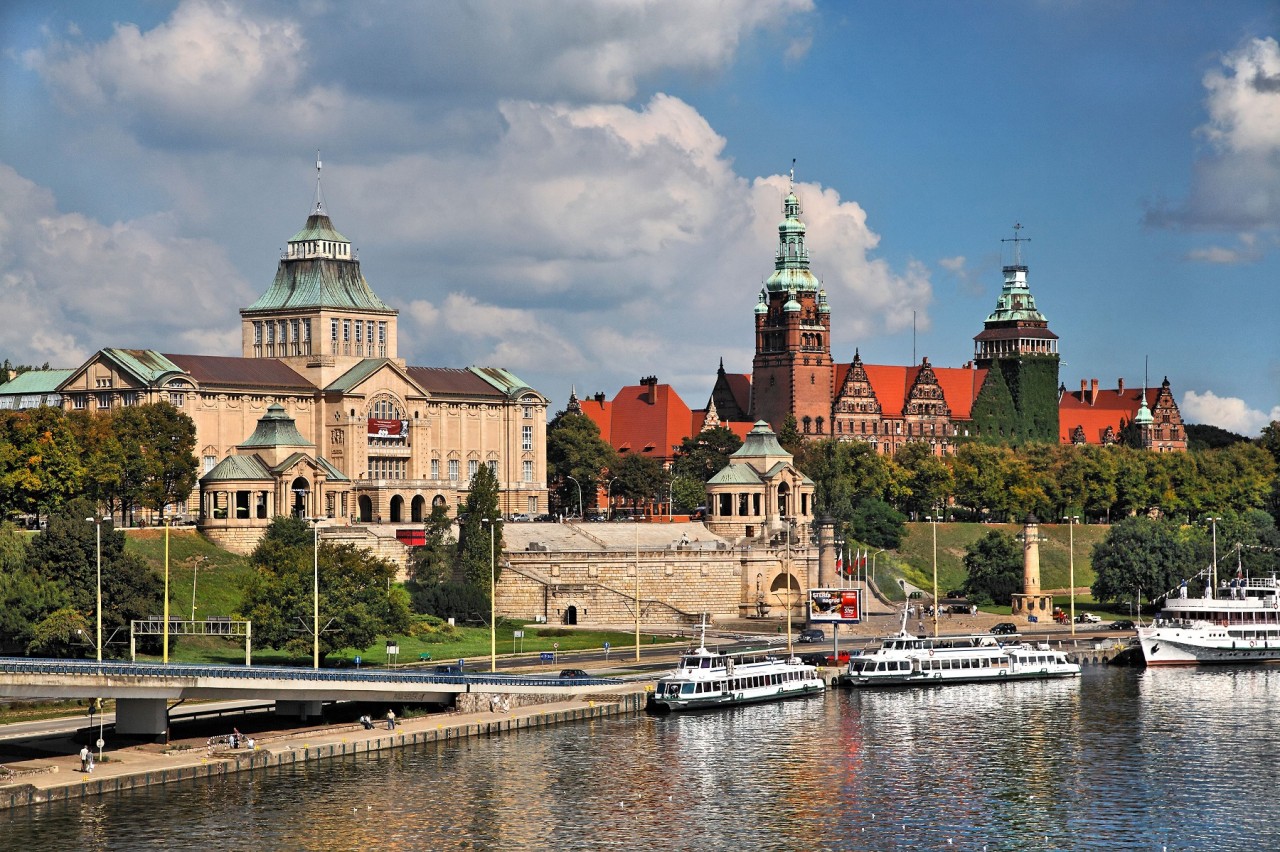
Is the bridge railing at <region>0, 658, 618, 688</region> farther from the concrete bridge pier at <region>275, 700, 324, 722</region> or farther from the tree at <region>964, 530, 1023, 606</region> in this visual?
the tree at <region>964, 530, 1023, 606</region>

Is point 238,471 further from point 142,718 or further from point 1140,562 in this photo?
point 1140,562

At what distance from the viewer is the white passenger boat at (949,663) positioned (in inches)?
5517

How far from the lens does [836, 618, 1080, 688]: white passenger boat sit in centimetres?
14012

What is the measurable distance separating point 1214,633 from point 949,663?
2430 cm

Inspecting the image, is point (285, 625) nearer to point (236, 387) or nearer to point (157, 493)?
point (157, 493)

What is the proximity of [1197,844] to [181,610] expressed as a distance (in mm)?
80970

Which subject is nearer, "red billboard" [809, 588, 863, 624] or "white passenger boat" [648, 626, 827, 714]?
"white passenger boat" [648, 626, 827, 714]

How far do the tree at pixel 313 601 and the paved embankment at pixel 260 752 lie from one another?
1504 cm

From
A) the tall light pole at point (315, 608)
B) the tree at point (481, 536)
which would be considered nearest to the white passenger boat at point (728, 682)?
the tall light pole at point (315, 608)

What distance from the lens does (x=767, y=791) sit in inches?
3861

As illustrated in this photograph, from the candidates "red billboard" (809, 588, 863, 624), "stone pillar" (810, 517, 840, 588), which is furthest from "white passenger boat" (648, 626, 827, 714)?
"stone pillar" (810, 517, 840, 588)

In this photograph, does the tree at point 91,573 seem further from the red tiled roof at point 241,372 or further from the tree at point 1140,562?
the tree at point 1140,562

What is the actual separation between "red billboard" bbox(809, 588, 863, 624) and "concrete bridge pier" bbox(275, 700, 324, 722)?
2477 inches

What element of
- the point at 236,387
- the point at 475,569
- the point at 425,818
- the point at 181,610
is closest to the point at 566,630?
the point at 475,569
